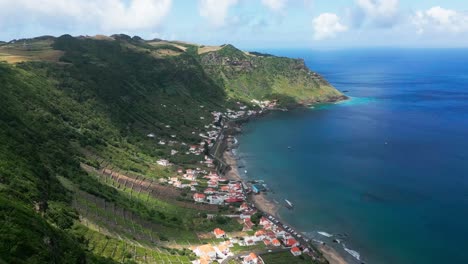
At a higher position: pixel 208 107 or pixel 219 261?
pixel 208 107

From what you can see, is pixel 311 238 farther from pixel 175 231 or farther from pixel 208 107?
Answer: pixel 208 107

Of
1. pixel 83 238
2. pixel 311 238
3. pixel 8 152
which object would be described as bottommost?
pixel 311 238

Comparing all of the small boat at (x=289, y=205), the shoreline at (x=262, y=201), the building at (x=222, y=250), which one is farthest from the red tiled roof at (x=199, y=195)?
the building at (x=222, y=250)

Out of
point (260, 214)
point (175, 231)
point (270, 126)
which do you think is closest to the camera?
point (175, 231)

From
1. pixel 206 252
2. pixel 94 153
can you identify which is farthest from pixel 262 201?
pixel 94 153

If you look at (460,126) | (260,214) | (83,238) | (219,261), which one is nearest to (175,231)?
(219,261)

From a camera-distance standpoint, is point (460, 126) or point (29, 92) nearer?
point (29, 92)

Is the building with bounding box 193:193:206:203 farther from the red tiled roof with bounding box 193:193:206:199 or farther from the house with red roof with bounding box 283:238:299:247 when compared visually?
the house with red roof with bounding box 283:238:299:247
